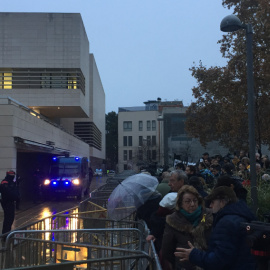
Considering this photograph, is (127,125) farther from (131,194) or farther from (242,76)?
(131,194)

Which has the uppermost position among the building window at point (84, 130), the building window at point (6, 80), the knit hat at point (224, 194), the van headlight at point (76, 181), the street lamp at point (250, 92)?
the building window at point (6, 80)

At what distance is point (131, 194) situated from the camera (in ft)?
21.1

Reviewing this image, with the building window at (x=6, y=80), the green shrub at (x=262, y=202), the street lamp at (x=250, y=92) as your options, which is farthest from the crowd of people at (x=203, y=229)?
the building window at (x=6, y=80)

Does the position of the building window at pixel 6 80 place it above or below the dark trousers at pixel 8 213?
above

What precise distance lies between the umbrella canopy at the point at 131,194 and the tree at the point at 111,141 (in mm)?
97388

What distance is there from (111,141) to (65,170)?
8312 cm

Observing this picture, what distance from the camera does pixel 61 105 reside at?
133ft

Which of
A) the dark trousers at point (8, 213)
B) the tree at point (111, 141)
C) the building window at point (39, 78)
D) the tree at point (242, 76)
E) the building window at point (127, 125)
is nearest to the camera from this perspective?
the dark trousers at point (8, 213)

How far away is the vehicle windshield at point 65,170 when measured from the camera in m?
25.0

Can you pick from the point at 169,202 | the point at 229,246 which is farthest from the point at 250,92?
the point at 229,246

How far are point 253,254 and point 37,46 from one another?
40844 mm

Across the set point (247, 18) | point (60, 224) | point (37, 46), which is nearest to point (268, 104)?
point (247, 18)

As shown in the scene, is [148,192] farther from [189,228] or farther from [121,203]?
[189,228]

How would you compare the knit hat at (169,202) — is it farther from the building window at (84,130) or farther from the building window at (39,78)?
the building window at (84,130)
